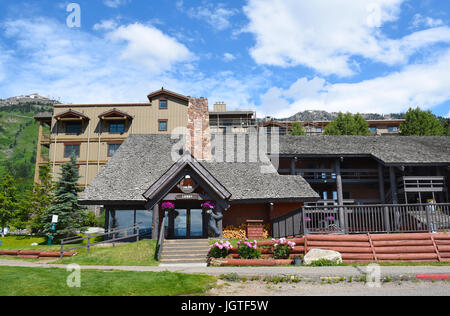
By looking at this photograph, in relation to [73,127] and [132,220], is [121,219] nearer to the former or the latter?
[132,220]

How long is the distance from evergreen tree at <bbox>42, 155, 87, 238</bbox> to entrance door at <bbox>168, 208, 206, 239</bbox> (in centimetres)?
937

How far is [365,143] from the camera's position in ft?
105

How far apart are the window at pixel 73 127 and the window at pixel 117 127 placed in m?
4.08

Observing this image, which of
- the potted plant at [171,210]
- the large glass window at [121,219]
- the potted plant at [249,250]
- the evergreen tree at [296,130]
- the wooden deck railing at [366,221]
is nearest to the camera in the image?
the potted plant at [249,250]

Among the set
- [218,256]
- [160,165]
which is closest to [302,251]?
[218,256]

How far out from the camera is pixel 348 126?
52.3 m

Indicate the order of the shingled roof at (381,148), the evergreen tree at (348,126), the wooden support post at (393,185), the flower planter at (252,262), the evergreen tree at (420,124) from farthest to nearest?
the evergreen tree at (348,126) → the evergreen tree at (420,124) → the shingled roof at (381,148) → the wooden support post at (393,185) → the flower planter at (252,262)

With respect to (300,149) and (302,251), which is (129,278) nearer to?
(302,251)

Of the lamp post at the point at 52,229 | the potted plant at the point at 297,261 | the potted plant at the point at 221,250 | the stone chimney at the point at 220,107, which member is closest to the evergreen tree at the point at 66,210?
the lamp post at the point at 52,229

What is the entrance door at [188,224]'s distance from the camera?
21.2 meters

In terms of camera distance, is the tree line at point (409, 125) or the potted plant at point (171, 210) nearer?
the potted plant at point (171, 210)

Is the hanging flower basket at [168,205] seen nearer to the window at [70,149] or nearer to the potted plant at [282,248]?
the potted plant at [282,248]

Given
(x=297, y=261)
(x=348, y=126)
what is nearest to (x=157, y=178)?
(x=297, y=261)
